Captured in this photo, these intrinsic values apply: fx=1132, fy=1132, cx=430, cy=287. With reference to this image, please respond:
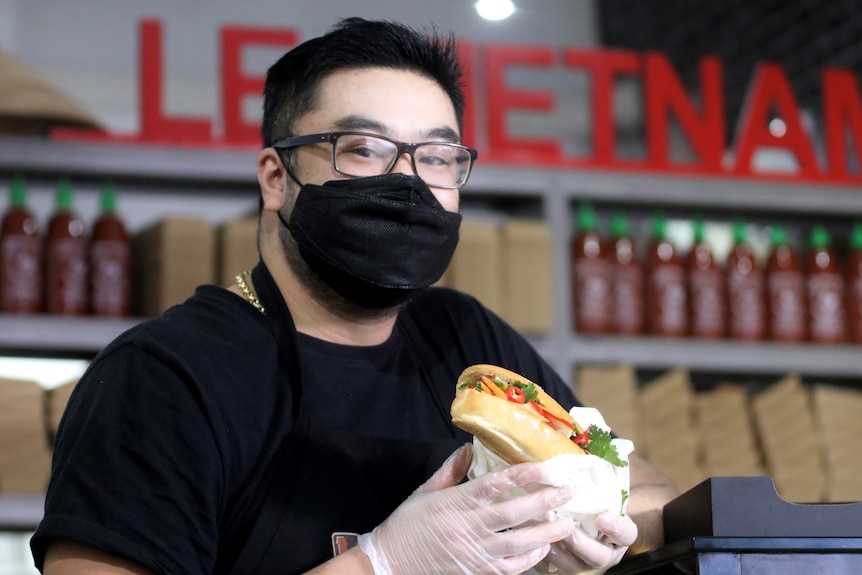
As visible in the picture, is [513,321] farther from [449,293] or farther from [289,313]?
[289,313]

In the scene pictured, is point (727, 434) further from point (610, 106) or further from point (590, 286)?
point (610, 106)

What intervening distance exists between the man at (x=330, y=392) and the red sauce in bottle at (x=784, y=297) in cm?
198

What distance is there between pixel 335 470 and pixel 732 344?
2295 millimetres

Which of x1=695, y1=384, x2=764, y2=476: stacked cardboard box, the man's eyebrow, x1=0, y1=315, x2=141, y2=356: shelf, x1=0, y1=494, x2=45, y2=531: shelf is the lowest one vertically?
x1=0, y1=494, x2=45, y2=531: shelf

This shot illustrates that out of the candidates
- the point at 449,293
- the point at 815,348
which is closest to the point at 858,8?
the point at 815,348

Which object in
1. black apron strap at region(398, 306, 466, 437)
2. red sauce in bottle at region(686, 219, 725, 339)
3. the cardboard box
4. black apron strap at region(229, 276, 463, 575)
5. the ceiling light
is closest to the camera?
black apron strap at region(229, 276, 463, 575)

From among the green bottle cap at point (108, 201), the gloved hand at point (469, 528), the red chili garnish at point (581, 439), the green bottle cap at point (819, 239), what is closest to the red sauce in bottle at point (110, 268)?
the green bottle cap at point (108, 201)

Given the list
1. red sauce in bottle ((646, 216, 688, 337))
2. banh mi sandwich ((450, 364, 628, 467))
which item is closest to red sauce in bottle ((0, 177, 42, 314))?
red sauce in bottle ((646, 216, 688, 337))

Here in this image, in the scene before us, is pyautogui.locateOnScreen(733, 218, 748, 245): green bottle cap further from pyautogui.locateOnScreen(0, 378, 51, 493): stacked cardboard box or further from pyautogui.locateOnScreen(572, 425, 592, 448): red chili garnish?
pyautogui.locateOnScreen(572, 425, 592, 448): red chili garnish

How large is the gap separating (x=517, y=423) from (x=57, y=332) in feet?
7.17

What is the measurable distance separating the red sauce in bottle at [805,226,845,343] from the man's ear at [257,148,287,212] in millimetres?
2442

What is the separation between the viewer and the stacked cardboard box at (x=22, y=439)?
303 cm

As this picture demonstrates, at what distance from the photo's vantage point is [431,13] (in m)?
4.77

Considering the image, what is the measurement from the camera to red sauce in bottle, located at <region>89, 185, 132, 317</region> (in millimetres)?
3277
